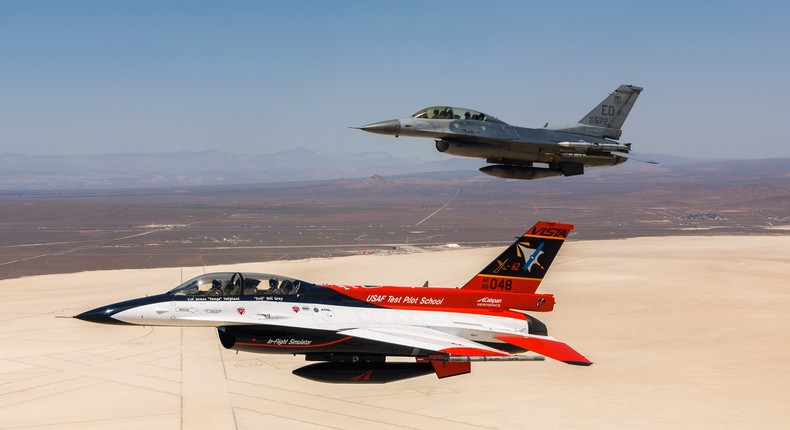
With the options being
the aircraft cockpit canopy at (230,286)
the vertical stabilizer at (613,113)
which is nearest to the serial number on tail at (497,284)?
the vertical stabilizer at (613,113)

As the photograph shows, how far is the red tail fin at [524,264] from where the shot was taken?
2788cm

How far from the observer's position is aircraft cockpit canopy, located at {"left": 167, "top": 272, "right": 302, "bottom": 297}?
25.5 m

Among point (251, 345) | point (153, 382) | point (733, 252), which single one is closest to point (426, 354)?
point (251, 345)

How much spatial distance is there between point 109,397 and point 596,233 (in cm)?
9710

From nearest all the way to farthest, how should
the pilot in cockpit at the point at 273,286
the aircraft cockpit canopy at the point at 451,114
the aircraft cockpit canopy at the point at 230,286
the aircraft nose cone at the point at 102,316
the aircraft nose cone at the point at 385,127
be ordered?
the aircraft nose cone at the point at 385,127, the aircraft cockpit canopy at the point at 451,114, the aircraft nose cone at the point at 102,316, the aircraft cockpit canopy at the point at 230,286, the pilot in cockpit at the point at 273,286

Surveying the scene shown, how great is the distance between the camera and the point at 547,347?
974 inches

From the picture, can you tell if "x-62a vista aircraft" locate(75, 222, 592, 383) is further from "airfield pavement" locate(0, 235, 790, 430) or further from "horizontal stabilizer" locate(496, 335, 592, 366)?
"airfield pavement" locate(0, 235, 790, 430)

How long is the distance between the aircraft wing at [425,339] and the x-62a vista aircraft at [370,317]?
0.11 ft

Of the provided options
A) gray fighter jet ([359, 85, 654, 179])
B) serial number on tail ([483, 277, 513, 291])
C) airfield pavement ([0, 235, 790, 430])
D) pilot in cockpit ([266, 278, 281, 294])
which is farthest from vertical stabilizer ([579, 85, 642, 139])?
pilot in cockpit ([266, 278, 281, 294])

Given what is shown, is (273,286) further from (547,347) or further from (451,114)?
(547,347)

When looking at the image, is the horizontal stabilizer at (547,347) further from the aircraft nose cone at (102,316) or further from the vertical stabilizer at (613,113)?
the aircraft nose cone at (102,316)

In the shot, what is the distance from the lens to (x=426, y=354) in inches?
1030

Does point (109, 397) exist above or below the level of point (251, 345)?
below

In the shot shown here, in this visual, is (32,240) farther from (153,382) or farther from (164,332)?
(153,382)
